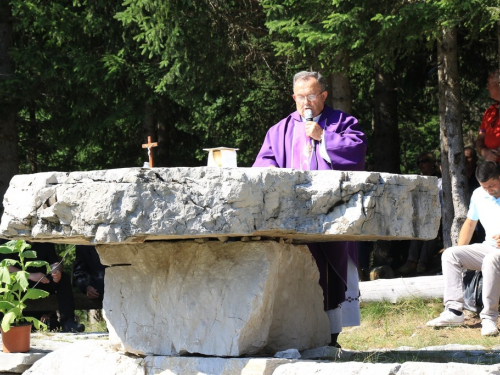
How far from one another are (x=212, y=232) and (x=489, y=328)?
3732 millimetres

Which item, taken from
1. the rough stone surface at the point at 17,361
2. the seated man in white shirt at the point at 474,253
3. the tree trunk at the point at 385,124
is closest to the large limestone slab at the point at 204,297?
the rough stone surface at the point at 17,361

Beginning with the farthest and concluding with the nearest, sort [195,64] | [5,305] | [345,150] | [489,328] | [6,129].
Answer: [6,129] → [195,64] → [489,328] → [5,305] → [345,150]

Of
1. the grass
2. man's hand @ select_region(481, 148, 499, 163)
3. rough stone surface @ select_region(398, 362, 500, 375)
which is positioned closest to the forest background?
man's hand @ select_region(481, 148, 499, 163)

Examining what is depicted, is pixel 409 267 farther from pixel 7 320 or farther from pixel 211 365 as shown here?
pixel 211 365

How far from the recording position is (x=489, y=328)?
271 inches

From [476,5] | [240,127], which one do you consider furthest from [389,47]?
[240,127]

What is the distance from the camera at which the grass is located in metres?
6.62

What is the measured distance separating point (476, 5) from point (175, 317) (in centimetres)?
414

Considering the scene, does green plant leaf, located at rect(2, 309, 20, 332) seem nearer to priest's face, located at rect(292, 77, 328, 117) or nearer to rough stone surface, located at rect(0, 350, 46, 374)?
rough stone surface, located at rect(0, 350, 46, 374)

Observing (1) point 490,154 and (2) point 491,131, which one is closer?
(1) point 490,154

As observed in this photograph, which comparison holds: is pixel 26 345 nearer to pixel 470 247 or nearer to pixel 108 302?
pixel 108 302

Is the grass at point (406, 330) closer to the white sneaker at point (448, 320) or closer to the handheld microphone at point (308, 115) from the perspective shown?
the white sneaker at point (448, 320)

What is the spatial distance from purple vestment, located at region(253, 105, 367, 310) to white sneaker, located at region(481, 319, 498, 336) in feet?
5.76

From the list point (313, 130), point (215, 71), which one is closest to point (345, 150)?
point (313, 130)
